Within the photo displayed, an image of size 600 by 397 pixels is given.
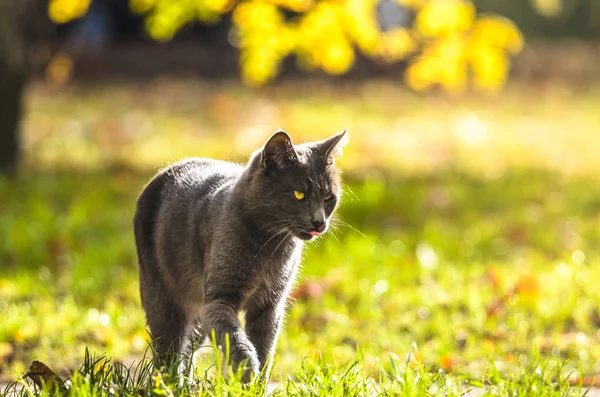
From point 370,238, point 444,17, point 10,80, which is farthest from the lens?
point 10,80

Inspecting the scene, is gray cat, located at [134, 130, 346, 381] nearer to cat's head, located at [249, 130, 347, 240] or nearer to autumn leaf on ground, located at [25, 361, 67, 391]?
cat's head, located at [249, 130, 347, 240]

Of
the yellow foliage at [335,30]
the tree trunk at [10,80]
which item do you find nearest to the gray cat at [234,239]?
the yellow foliage at [335,30]

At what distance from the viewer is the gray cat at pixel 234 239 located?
3.37 metres

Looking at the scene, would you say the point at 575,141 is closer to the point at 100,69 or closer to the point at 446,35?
the point at 446,35

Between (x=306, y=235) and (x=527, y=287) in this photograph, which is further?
(x=527, y=287)

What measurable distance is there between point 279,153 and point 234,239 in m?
0.40

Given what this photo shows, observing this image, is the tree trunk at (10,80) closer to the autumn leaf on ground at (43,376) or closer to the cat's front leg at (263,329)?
the autumn leaf on ground at (43,376)

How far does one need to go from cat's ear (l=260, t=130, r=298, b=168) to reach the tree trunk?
17.6 feet

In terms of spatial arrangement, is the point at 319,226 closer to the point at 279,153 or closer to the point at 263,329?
the point at 279,153

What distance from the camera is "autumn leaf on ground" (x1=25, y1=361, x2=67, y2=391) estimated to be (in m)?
3.21

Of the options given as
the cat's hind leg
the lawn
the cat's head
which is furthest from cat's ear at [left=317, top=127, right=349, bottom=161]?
the cat's hind leg

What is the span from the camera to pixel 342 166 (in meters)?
8.89

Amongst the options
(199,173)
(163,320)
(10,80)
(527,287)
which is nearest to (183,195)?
(199,173)

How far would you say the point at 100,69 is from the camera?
43.3 feet
